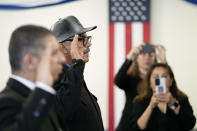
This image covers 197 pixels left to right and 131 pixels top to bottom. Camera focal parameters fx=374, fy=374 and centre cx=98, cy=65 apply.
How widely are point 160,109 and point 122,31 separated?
1.71 metres

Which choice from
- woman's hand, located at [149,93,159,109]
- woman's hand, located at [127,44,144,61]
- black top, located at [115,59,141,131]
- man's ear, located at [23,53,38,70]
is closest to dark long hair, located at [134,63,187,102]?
woman's hand, located at [149,93,159,109]

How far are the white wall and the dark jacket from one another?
2.34 m

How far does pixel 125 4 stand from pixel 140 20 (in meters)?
0.25

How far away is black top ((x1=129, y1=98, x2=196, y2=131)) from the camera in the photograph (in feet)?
8.47

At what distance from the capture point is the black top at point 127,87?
→ 9.79 ft

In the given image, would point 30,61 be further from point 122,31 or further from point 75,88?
point 122,31

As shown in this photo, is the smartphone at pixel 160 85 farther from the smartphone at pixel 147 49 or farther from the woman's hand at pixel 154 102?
the smartphone at pixel 147 49

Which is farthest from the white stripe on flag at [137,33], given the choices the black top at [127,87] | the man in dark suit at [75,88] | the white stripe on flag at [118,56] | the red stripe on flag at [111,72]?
the man in dark suit at [75,88]

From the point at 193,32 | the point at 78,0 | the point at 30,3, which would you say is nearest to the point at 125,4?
the point at 78,0

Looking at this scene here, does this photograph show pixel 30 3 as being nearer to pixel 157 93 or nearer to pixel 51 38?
pixel 157 93

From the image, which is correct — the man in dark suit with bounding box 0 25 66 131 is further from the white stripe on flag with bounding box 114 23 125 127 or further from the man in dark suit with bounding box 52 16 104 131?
the white stripe on flag with bounding box 114 23 125 127

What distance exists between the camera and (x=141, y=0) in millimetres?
4152

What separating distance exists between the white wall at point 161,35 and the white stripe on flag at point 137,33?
0.15 meters

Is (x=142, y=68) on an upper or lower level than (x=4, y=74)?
upper
